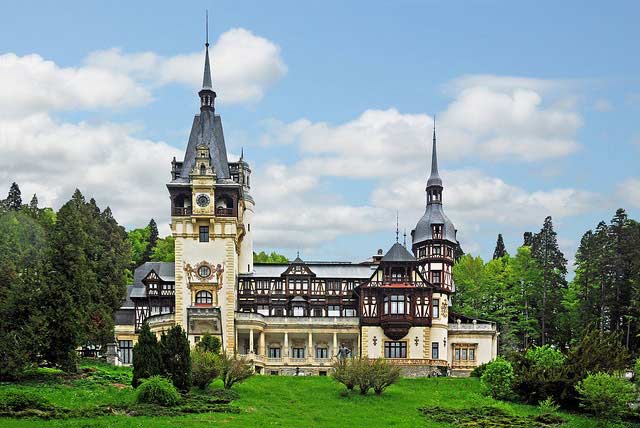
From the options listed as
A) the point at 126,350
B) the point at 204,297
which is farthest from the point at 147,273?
the point at 204,297

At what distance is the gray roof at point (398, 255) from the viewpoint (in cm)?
7688

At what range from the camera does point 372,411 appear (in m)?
48.5

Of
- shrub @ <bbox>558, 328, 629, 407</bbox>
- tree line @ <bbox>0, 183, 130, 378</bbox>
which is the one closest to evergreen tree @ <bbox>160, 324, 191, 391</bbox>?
tree line @ <bbox>0, 183, 130, 378</bbox>

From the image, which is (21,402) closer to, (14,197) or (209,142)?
(209,142)

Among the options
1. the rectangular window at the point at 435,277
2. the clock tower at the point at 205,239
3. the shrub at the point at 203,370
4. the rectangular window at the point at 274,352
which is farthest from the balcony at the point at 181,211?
the shrub at the point at 203,370

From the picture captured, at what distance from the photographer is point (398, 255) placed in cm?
7719

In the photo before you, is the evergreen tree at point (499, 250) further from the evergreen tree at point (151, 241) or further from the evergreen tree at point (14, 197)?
the evergreen tree at point (14, 197)

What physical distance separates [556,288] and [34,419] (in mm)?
59213

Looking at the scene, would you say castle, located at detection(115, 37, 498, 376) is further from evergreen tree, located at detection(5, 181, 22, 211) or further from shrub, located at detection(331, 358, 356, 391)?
evergreen tree, located at detection(5, 181, 22, 211)

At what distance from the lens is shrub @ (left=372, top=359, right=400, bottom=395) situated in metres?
53.7

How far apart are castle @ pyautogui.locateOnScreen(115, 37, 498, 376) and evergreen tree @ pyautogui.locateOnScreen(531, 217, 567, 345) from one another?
330 inches

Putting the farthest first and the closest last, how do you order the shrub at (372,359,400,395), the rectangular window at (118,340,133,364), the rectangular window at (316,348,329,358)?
the rectangular window at (316,348,329,358), the rectangular window at (118,340,133,364), the shrub at (372,359,400,395)

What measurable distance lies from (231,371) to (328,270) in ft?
99.4

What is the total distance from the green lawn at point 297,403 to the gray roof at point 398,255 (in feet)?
55.9
